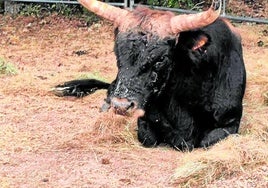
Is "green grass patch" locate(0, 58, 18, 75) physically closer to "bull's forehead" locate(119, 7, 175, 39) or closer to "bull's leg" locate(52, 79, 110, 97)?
"bull's leg" locate(52, 79, 110, 97)

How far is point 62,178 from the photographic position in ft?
18.1

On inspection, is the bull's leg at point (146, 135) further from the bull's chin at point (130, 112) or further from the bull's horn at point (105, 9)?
the bull's horn at point (105, 9)

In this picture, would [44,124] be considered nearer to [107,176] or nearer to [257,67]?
[107,176]

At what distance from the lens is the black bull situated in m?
5.82

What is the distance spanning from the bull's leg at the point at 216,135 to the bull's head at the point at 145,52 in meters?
0.74

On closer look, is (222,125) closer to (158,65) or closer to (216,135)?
(216,135)

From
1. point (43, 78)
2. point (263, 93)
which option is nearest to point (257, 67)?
point (263, 93)

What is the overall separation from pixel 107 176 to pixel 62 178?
37cm

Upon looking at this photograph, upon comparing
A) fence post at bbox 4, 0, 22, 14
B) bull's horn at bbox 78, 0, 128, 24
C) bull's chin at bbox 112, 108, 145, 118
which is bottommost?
fence post at bbox 4, 0, 22, 14

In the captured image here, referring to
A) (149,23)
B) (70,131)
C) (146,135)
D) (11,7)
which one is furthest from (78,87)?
(11,7)

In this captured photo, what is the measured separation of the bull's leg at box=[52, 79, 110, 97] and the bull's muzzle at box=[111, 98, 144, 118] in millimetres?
2732

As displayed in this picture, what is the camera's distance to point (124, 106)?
5.66 metres

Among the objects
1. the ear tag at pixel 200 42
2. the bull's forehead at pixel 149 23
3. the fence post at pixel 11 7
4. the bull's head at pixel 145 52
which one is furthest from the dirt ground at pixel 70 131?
the fence post at pixel 11 7

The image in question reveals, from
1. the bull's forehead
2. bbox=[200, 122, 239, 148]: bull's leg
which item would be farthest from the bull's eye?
bbox=[200, 122, 239, 148]: bull's leg
